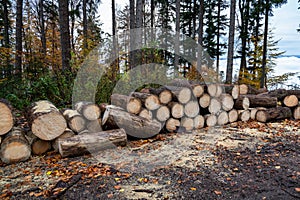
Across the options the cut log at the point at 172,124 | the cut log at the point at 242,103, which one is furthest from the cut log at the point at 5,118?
the cut log at the point at 242,103

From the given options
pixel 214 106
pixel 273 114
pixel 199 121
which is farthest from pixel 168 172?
pixel 273 114

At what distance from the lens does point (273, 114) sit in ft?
15.0

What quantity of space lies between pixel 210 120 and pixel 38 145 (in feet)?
10.5

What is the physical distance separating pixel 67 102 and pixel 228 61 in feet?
25.4

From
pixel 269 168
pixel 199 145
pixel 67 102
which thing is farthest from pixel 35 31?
pixel 269 168

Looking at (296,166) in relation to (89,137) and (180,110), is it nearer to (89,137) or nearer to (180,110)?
(180,110)

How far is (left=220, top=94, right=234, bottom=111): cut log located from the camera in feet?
13.9

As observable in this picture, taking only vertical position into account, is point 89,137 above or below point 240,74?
below

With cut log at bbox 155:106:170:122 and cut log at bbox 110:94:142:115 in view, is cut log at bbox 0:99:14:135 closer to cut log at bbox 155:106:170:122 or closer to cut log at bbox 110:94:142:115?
cut log at bbox 110:94:142:115

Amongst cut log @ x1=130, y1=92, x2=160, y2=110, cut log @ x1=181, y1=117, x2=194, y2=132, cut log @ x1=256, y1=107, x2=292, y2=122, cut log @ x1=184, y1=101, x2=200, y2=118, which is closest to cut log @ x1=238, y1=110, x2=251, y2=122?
cut log @ x1=256, y1=107, x2=292, y2=122

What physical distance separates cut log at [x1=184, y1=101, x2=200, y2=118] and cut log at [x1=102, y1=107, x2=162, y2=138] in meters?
0.72

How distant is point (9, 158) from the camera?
2.40 m

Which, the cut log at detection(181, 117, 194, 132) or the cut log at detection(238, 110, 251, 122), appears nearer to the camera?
the cut log at detection(181, 117, 194, 132)

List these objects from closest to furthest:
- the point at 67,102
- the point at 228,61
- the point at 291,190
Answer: the point at 291,190 < the point at 67,102 < the point at 228,61
